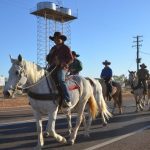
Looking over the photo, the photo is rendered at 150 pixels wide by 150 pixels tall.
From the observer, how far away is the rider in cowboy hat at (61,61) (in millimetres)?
10008

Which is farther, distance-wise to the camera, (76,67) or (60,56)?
(76,67)

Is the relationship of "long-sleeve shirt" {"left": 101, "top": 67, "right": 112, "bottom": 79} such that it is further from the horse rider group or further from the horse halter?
the horse halter

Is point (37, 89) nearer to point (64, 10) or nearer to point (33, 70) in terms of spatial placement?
point (33, 70)

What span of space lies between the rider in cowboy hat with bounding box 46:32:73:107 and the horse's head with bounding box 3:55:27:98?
94 cm

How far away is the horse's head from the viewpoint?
903 cm

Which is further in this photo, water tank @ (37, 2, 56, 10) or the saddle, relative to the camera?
water tank @ (37, 2, 56, 10)

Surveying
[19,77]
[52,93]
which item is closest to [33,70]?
[19,77]

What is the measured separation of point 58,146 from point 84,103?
164 centimetres

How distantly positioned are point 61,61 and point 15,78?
57.3 inches

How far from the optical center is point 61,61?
10.2 metres

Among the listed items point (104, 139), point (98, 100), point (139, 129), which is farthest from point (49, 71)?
point (139, 129)

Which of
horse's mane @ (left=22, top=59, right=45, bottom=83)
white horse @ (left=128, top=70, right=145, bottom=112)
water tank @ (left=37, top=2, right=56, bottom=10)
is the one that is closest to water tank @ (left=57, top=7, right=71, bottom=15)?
water tank @ (left=37, top=2, right=56, bottom=10)

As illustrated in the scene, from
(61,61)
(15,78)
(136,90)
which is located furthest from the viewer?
(136,90)

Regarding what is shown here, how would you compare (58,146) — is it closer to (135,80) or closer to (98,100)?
(98,100)
